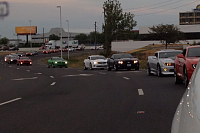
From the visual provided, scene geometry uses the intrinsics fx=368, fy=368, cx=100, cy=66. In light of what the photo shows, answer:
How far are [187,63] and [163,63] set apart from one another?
6521mm

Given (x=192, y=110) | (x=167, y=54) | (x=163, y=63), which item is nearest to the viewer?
(x=192, y=110)

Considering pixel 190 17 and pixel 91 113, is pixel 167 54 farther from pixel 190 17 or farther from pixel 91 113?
pixel 190 17

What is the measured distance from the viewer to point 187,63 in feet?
43.6

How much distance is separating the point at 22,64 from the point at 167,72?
36.4m

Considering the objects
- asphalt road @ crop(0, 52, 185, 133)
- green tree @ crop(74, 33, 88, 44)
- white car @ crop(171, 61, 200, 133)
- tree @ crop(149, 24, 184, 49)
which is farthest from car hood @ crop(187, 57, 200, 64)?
green tree @ crop(74, 33, 88, 44)

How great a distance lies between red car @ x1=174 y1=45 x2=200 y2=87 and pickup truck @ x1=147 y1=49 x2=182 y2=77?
161 inches

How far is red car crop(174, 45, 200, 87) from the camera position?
13.0 metres

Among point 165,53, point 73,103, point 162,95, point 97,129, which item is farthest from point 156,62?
point 97,129

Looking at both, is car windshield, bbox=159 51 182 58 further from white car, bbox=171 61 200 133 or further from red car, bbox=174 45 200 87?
white car, bbox=171 61 200 133

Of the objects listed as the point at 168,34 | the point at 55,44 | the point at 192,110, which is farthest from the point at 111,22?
the point at 192,110

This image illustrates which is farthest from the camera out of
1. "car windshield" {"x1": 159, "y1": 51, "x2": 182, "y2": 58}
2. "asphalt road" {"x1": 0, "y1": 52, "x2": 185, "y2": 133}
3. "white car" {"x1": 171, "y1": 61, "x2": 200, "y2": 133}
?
"car windshield" {"x1": 159, "y1": 51, "x2": 182, "y2": 58}

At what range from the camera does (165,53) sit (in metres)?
21.0

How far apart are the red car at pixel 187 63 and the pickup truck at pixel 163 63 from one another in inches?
161

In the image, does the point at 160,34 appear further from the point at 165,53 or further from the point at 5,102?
the point at 5,102
